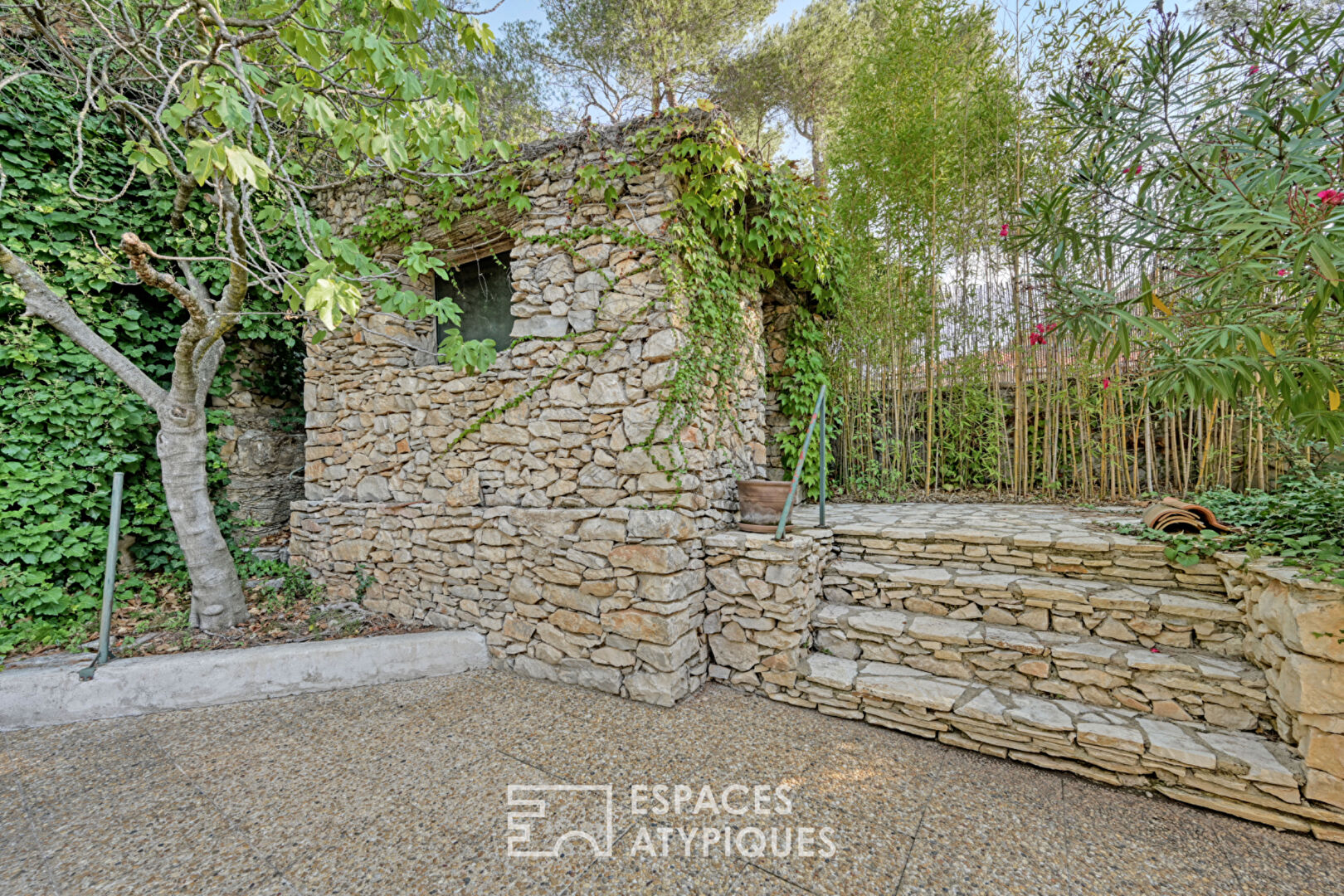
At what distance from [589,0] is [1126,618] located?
7.55 metres

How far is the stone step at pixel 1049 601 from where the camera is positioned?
213 cm

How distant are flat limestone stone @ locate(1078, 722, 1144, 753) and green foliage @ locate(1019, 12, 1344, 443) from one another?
1.30 m

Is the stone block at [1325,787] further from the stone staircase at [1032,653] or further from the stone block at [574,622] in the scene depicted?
the stone block at [574,622]

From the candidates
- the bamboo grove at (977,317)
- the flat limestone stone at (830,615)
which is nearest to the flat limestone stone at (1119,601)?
the flat limestone stone at (830,615)

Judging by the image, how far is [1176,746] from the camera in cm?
185

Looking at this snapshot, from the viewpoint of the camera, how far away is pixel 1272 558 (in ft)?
6.50

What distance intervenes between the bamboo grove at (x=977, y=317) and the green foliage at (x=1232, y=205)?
42.8 inches

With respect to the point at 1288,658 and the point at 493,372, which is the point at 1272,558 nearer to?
the point at 1288,658

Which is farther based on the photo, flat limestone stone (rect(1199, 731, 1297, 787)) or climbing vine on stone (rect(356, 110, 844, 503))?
climbing vine on stone (rect(356, 110, 844, 503))

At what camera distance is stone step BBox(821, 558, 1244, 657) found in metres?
2.13

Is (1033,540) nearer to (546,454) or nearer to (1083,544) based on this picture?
(1083,544)

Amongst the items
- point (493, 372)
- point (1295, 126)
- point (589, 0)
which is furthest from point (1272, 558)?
point (589, 0)

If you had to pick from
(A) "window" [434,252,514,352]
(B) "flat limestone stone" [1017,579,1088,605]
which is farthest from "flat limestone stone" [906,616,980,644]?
(A) "window" [434,252,514,352]

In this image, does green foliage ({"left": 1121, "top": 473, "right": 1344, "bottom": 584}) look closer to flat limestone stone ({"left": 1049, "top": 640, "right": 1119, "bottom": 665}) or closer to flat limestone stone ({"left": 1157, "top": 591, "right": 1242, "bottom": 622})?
flat limestone stone ({"left": 1157, "top": 591, "right": 1242, "bottom": 622})
